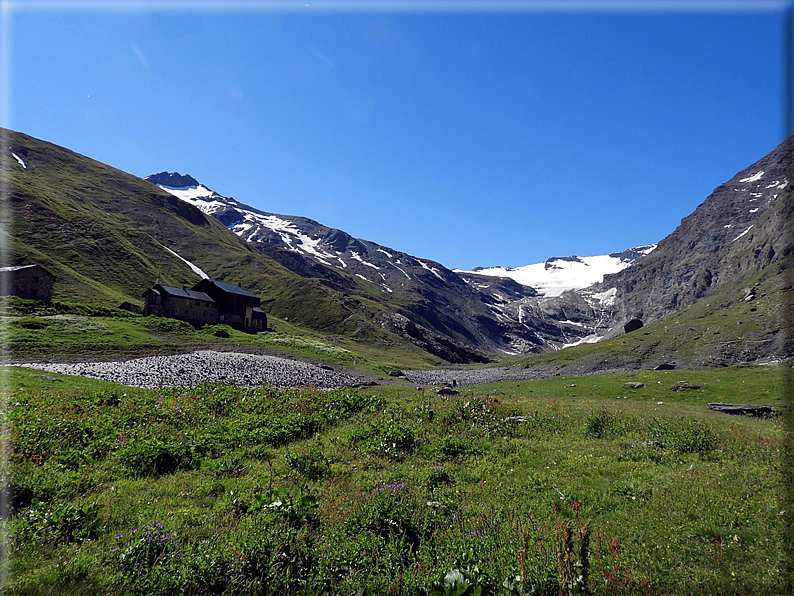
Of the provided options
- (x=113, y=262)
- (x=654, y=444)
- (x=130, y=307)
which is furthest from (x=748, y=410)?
(x=113, y=262)

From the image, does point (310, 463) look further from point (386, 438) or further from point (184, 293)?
point (184, 293)

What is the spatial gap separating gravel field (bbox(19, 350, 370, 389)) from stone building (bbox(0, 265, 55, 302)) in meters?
41.8

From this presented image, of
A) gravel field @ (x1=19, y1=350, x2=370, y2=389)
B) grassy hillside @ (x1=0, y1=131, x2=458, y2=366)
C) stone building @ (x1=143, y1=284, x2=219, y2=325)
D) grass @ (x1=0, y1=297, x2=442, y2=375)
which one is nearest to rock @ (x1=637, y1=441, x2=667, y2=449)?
gravel field @ (x1=19, y1=350, x2=370, y2=389)

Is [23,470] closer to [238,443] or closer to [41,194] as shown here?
[238,443]

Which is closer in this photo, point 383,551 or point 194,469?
point 383,551

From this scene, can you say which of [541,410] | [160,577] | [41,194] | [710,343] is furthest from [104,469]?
[41,194]

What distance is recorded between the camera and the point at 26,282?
69.7 m

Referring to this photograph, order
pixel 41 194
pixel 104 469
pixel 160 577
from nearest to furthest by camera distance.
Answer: pixel 160 577, pixel 104 469, pixel 41 194

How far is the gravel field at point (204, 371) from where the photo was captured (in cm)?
3469

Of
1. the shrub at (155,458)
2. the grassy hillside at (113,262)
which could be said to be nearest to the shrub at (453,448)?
the shrub at (155,458)

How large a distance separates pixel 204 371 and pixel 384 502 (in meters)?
37.7

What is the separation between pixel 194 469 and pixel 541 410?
17.7 m

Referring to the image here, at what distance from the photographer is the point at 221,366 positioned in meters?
46.3

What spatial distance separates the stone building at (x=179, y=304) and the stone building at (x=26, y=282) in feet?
69.1
